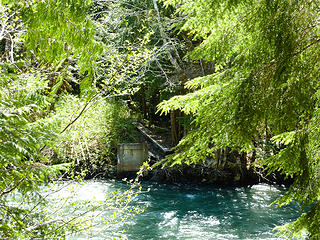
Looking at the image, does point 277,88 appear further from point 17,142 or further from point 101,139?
point 101,139

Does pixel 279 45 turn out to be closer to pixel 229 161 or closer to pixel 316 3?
pixel 316 3

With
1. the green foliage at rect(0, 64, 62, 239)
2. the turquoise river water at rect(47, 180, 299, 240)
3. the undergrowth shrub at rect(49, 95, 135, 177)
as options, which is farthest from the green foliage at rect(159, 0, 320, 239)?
the undergrowth shrub at rect(49, 95, 135, 177)

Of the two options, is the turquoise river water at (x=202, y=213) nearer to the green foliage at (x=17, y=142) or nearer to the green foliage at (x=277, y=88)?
the green foliage at (x=17, y=142)

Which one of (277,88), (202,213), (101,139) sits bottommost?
(202,213)

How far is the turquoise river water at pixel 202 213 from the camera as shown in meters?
6.56

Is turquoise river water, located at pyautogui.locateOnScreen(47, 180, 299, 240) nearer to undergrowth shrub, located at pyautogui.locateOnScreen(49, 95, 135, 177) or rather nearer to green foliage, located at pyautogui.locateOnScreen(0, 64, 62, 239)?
undergrowth shrub, located at pyautogui.locateOnScreen(49, 95, 135, 177)

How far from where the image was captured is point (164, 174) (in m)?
11.9

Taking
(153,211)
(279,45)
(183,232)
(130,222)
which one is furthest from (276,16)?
(153,211)

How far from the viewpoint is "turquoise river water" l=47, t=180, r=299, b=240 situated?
6559 millimetres

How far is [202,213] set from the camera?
8086 mm

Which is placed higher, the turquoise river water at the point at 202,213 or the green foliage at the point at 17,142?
the green foliage at the point at 17,142

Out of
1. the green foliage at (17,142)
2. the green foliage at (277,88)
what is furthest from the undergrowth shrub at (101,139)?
the green foliage at (277,88)

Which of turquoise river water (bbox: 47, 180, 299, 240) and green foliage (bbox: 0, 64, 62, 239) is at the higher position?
green foliage (bbox: 0, 64, 62, 239)

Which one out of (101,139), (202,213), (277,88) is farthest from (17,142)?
(101,139)
